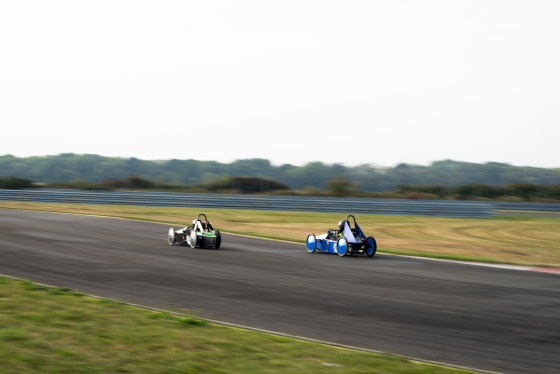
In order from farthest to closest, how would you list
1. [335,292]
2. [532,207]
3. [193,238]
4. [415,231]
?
[532,207]
[415,231]
[193,238]
[335,292]

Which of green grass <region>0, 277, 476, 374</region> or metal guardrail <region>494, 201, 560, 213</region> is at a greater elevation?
metal guardrail <region>494, 201, 560, 213</region>

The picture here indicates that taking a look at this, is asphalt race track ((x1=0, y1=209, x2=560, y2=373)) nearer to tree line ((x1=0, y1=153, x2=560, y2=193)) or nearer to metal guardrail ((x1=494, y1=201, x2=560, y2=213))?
metal guardrail ((x1=494, y1=201, x2=560, y2=213))

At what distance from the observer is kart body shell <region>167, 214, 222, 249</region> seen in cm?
1443

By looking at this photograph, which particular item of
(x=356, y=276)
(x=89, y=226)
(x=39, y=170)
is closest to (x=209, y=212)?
(x=89, y=226)

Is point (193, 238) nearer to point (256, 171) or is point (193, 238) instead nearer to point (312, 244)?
point (312, 244)

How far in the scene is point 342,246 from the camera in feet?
46.3

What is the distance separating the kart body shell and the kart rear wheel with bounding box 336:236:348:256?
3.00 m

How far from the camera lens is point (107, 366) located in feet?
15.3

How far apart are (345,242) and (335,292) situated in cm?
510

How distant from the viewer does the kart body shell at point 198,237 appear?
14426 millimetres

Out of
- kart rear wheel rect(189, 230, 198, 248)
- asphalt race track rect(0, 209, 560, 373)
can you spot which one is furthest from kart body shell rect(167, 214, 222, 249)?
asphalt race track rect(0, 209, 560, 373)

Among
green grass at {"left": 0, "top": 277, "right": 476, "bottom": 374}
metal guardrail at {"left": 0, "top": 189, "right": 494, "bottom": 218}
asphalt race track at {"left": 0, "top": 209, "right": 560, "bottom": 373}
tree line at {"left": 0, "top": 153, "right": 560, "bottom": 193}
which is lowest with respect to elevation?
asphalt race track at {"left": 0, "top": 209, "right": 560, "bottom": 373}

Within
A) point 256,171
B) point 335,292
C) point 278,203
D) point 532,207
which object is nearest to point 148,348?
point 335,292

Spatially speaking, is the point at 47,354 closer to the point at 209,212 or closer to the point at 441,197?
the point at 209,212
